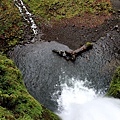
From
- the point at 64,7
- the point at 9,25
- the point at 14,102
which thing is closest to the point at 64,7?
the point at 64,7

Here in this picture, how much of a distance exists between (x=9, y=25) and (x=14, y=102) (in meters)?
16.3

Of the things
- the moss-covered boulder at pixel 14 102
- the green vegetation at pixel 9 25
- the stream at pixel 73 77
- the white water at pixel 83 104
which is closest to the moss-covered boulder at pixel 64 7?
the green vegetation at pixel 9 25

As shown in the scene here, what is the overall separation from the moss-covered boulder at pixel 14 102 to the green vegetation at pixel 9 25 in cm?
1078

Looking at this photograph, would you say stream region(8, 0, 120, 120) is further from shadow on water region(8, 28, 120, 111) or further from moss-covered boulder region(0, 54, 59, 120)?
moss-covered boulder region(0, 54, 59, 120)

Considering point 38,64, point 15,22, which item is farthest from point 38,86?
point 15,22

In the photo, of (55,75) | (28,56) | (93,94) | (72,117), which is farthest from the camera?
(28,56)

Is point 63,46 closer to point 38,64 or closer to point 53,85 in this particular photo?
point 38,64

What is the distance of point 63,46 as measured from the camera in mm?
24781

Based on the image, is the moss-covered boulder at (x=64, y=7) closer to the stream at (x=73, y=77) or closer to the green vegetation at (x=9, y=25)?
the green vegetation at (x=9, y=25)

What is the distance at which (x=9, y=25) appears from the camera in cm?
2775

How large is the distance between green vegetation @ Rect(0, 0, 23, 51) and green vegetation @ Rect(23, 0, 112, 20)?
208cm

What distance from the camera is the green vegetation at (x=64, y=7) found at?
2959 centimetres

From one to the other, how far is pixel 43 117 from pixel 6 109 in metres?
2.00

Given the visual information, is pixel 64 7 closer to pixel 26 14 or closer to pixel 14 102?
pixel 26 14
